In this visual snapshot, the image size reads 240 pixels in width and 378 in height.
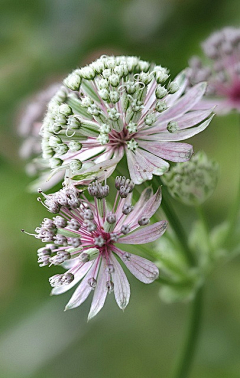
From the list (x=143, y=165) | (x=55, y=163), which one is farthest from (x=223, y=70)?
(x=55, y=163)

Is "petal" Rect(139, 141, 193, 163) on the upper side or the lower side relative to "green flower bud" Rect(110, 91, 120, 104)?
lower

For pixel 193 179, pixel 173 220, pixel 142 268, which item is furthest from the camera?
pixel 193 179

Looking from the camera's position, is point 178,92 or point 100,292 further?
point 178,92

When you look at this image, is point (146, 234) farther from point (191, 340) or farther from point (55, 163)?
point (191, 340)

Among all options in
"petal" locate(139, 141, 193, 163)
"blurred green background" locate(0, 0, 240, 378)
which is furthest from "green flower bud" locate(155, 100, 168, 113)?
"blurred green background" locate(0, 0, 240, 378)

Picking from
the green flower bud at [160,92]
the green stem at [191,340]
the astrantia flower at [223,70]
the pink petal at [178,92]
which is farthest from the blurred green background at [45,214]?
the green flower bud at [160,92]

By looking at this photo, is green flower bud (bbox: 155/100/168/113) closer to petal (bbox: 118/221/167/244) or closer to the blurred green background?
petal (bbox: 118/221/167/244)
